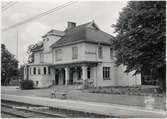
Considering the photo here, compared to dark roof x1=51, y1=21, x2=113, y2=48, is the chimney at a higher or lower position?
higher

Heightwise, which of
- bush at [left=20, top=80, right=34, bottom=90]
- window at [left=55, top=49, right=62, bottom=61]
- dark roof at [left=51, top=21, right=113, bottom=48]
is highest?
dark roof at [left=51, top=21, right=113, bottom=48]

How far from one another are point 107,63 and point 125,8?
11.7 metres

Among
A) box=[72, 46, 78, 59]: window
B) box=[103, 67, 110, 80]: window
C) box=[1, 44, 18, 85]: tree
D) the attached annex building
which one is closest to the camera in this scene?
the attached annex building

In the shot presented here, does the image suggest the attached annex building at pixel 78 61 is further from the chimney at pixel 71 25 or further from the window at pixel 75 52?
the chimney at pixel 71 25

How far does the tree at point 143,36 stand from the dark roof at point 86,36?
909cm

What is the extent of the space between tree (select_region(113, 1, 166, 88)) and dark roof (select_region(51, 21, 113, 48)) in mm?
9088

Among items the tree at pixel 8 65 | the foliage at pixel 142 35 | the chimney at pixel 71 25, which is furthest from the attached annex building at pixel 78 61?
the tree at pixel 8 65

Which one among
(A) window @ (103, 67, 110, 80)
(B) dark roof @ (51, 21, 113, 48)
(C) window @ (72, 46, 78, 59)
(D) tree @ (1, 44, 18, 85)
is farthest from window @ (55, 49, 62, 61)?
(D) tree @ (1, 44, 18, 85)

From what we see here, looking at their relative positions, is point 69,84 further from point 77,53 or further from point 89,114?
point 89,114

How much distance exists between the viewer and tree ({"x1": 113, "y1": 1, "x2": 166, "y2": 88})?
63.2 ft

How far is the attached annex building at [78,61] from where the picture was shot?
31.0m

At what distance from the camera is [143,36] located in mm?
20328

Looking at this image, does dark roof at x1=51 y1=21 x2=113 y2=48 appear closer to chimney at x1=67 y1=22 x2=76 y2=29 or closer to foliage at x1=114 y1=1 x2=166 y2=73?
chimney at x1=67 y1=22 x2=76 y2=29

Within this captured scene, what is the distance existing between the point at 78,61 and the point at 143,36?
38.3 ft
